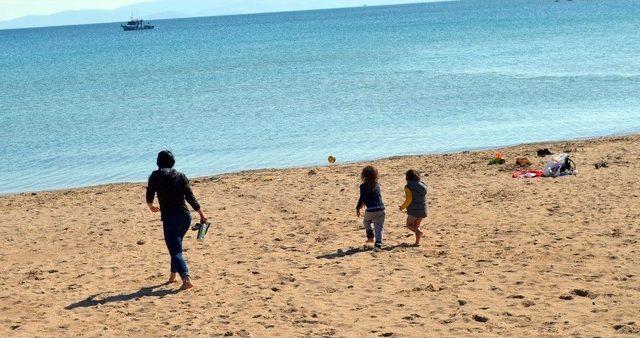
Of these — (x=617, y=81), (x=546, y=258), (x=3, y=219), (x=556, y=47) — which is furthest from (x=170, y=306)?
(x=556, y=47)

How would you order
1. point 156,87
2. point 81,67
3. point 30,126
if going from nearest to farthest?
1. point 30,126
2. point 156,87
3. point 81,67

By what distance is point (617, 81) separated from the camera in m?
34.5

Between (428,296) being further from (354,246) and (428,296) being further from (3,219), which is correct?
(3,219)

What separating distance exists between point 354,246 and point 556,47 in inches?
1914

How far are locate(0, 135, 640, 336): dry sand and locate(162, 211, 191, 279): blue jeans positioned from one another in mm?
298

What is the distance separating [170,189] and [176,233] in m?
0.53

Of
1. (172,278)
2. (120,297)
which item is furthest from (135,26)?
(120,297)

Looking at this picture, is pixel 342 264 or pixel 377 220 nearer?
pixel 342 264

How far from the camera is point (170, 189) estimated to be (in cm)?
924

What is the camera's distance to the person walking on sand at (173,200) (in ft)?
30.3

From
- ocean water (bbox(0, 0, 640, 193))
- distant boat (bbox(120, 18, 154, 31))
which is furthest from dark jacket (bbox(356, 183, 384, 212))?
distant boat (bbox(120, 18, 154, 31))

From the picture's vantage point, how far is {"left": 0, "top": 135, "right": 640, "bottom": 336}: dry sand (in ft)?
26.7

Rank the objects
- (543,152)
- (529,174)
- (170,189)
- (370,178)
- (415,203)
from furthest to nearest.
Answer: (543,152)
(529,174)
(415,203)
(370,178)
(170,189)

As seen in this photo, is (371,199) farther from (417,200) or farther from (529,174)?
(529,174)
